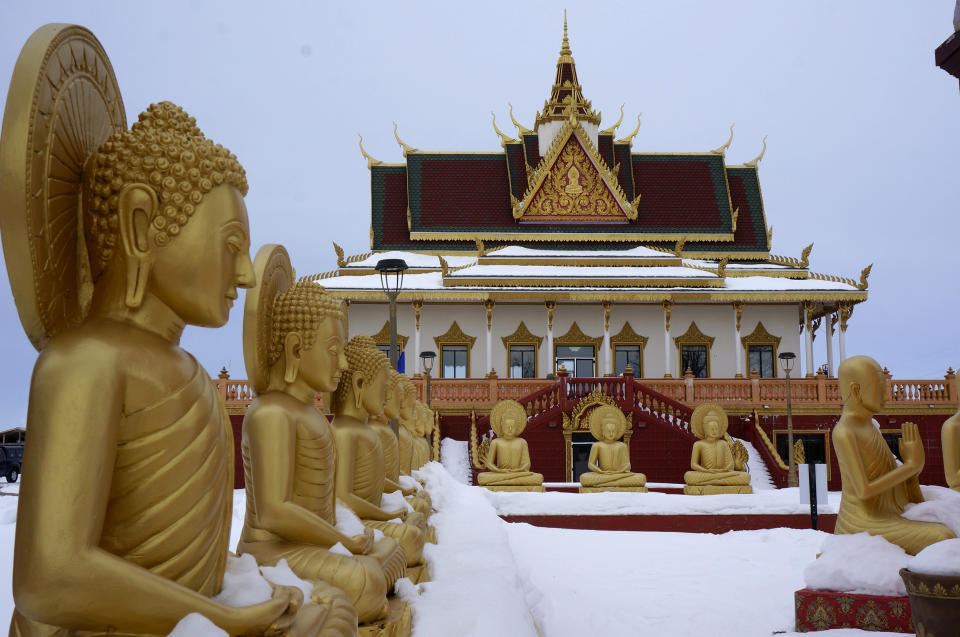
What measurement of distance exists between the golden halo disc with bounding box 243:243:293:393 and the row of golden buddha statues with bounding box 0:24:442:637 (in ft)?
3.45

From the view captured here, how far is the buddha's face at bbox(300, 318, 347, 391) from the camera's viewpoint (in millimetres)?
3342

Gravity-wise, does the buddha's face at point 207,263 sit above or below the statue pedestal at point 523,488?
above

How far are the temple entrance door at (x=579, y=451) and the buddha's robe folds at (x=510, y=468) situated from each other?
16.5 feet

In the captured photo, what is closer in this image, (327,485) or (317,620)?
(317,620)

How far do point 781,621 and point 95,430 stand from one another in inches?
226

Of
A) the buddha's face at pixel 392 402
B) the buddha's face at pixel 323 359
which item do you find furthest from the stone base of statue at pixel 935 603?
the buddha's face at pixel 392 402

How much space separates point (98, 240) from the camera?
79.9 inches

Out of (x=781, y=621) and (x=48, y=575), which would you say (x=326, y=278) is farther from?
(x=48, y=575)

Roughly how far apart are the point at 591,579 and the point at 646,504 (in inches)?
175

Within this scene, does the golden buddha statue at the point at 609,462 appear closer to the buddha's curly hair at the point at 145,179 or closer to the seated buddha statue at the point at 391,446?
the seated buddha statue at the point at 391,446

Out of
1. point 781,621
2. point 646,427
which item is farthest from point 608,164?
point 781,621

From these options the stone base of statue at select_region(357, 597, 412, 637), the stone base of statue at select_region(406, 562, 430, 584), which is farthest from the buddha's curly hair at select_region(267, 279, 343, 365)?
the stone base of statue at select_region(406, 562, 430, 584)

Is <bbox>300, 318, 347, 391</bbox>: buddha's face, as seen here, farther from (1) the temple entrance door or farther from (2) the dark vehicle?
(1) the temple entrance door

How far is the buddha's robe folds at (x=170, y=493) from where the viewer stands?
6.26 ft
